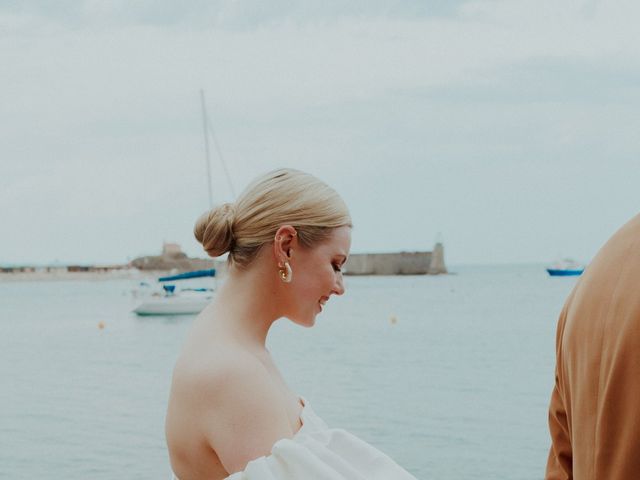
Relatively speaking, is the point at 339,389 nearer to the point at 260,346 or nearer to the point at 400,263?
the point at 260,346

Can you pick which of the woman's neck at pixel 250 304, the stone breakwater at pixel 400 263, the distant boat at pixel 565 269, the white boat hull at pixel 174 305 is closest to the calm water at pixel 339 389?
the white boat hull at pixel 174 305

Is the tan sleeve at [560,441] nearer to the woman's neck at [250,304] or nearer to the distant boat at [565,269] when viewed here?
the woman's neck at [250,304]

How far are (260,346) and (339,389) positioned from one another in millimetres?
19506

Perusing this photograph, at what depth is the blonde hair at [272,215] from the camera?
175 centimetres

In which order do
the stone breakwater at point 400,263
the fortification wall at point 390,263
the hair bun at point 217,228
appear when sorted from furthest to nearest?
the fortification wall at point 390,263, the stone breakwater at point 400,263, the hair bun at point 217,228

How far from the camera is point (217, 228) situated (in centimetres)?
181

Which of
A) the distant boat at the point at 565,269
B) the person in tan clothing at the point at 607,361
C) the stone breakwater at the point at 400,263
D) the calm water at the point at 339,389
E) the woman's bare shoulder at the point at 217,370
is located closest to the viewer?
the person in tan clothing at the point at 607,361

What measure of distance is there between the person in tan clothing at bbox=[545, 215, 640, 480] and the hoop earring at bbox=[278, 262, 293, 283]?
0.66m

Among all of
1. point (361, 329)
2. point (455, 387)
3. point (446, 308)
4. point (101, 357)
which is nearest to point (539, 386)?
point (455, 387)

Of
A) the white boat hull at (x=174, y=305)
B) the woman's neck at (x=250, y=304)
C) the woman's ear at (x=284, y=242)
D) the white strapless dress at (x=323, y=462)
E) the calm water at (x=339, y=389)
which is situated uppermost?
the woman's ear at (x=284, y=242)

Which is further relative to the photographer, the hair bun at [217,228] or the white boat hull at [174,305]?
the white boat hull at [174,305]

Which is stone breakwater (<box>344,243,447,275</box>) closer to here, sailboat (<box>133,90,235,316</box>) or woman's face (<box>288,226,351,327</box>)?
sailboat (<box>133,90,235,316</box>)

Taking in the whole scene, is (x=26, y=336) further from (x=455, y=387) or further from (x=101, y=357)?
(x=455, y=387)

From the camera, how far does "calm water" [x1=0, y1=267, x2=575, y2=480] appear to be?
1354 centimetres
